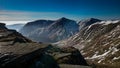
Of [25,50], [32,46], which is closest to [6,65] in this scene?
[25,50]

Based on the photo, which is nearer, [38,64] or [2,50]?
[2,50]

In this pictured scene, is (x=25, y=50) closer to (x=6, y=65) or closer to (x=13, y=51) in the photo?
(x=13, y=51)

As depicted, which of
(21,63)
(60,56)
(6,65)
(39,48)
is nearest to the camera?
(6,65)

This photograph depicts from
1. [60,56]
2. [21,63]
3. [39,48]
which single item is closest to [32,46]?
[39,48]

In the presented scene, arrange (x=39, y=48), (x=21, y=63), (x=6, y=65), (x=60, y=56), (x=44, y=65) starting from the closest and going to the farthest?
(x=6, y=65) → (x=21, y=63) → (x=39, y=48) → (x=44, y=65) → (x=60, y=56)

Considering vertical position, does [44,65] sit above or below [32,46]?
below

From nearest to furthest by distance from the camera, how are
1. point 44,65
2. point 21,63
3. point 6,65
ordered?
point 6,65 < point 21,63 < point 44,65

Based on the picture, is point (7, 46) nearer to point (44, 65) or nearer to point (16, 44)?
point (16, 44)

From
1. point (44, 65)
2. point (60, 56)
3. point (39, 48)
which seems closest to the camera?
point (39, 48)

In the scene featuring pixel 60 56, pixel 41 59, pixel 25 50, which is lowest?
pixel 60 56
